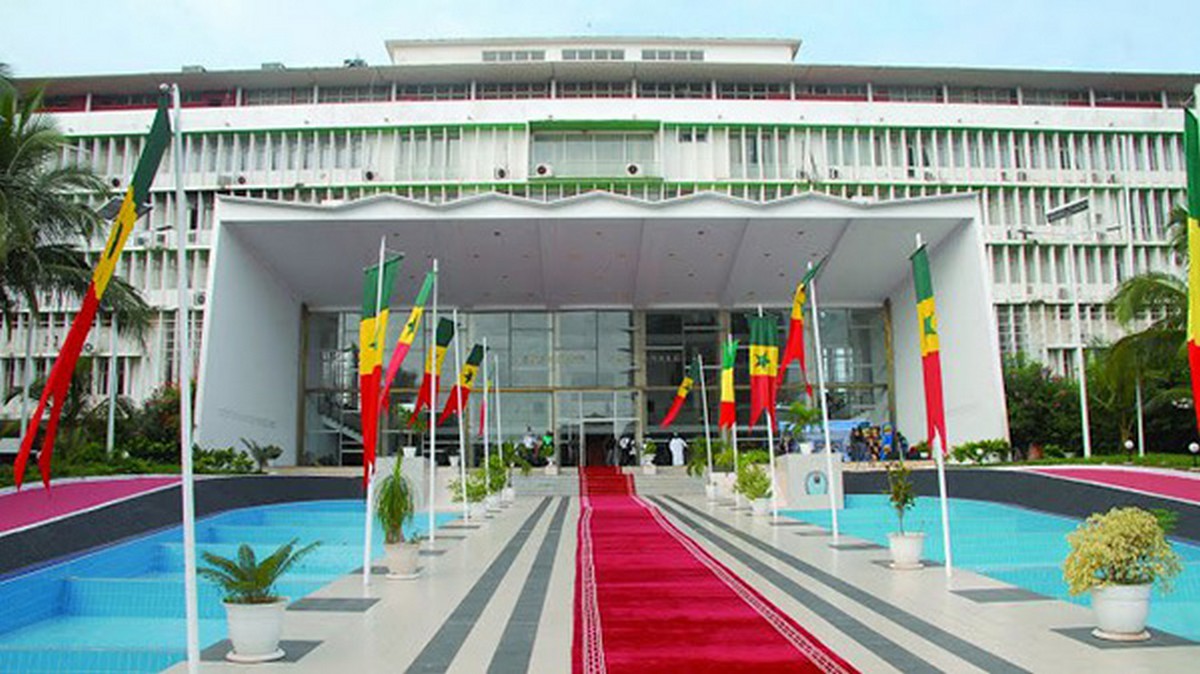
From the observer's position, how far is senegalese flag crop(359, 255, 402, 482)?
33.6 feet

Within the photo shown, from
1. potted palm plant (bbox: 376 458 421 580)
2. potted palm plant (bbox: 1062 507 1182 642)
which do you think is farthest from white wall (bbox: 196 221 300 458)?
potted palm plant (bbox: 1062 507 1182 642)

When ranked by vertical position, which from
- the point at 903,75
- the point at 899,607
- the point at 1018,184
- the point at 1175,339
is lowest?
the point at 899,607

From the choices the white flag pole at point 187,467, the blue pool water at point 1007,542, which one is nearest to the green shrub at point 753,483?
the blue pool water at point 1007,542

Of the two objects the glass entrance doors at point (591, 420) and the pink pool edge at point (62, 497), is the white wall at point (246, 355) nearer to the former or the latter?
the pink pool edge at point (62, 497)

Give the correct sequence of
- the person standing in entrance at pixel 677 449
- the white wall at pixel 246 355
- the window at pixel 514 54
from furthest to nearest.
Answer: the window at pixel 514 54 → the person standing in entrance at pixel 677 449 → the white wall at pixel 246 355

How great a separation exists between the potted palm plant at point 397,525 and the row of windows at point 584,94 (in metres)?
33.2

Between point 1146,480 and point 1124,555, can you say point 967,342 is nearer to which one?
point 1146,480

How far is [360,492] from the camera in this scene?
26.4 m

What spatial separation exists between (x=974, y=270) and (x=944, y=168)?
1004 centimetres

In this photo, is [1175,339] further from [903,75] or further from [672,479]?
[903,75]

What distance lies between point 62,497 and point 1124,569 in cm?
1373

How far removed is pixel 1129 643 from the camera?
22.0ft

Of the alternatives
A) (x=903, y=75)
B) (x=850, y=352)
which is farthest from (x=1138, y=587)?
(x=903, y=75)

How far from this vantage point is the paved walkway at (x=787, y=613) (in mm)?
6316
